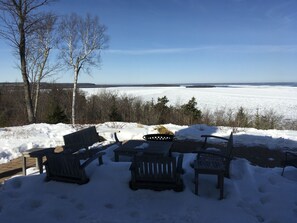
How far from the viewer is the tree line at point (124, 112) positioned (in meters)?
14.7

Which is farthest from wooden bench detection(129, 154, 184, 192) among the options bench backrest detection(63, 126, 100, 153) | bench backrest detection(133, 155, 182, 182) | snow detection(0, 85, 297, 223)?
bench backrest detection(63, 126, 100, 153)

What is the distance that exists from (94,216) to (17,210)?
3.79 feet

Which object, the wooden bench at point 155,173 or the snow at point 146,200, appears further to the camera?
the wooden bench at point 155,173

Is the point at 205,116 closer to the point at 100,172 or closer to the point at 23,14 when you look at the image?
the point at 23,14

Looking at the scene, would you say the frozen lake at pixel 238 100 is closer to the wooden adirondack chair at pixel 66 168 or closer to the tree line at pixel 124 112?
the tree line at pixel 124 112

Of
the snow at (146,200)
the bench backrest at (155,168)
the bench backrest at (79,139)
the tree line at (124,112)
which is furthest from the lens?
the tree line at (124,112)

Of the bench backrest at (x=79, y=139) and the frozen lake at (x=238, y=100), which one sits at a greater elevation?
the bench backrest at (x=79, y=139)

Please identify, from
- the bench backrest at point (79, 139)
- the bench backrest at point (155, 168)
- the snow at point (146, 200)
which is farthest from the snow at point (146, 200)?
the bench backrest at point (79, 139)

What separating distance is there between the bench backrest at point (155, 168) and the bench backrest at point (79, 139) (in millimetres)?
2253

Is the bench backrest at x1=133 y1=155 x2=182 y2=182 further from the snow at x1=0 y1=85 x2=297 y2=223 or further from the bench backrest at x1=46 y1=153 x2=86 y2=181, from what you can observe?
the bench backrest at x1=46 y1=153 x2=86 y2=181

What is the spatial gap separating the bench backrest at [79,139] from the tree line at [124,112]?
665cm

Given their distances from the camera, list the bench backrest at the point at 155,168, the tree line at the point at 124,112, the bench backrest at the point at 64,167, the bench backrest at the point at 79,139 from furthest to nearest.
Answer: the tree line at the point at 124,112 → the bench backrest at the point at 79,139 → the bench backrest at the point at 64,167 → the bench backrest at the point at 155,168

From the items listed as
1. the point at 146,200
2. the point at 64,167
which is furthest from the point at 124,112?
the point at 146,200

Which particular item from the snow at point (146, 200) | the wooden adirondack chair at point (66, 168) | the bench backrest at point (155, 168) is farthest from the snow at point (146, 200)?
the bench backrest at point (155, 168)
